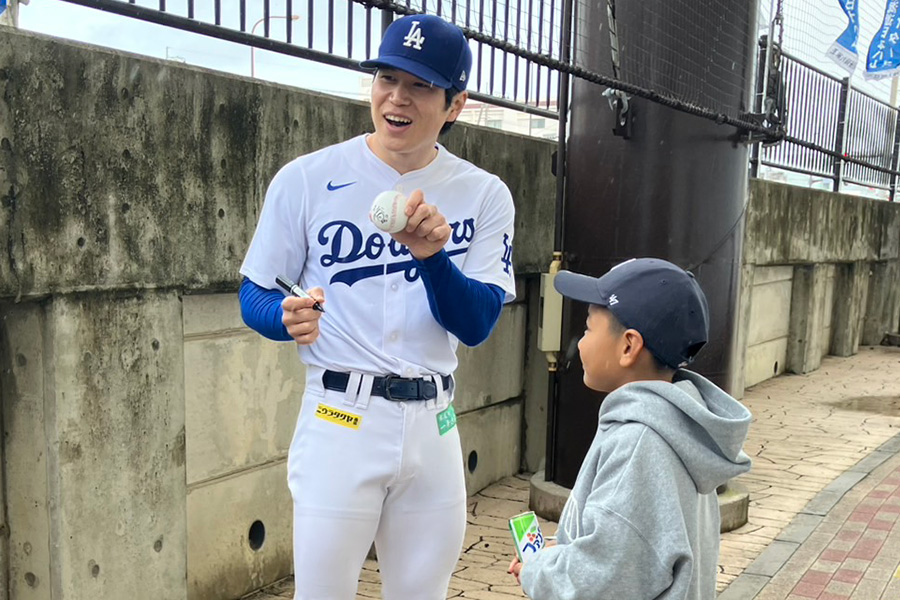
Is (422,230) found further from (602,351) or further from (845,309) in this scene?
(845,309)

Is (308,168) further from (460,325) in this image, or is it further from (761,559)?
(761,559)

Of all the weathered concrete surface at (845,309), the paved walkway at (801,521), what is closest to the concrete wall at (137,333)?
the paved walkway at (801,521)

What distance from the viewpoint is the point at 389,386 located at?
213 centimetres

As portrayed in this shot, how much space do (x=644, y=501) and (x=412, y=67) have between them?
3.64ft

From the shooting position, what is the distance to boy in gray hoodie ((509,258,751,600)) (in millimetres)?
1728

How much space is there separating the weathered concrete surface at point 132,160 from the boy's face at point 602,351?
1.82 m

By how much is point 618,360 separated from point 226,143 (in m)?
2.13

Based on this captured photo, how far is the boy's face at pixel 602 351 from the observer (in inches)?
76.4

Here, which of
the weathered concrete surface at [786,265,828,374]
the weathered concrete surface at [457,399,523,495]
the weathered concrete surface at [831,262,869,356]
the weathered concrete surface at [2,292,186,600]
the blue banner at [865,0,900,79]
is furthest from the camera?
the weathered concrete surface at [831,262,869,356]

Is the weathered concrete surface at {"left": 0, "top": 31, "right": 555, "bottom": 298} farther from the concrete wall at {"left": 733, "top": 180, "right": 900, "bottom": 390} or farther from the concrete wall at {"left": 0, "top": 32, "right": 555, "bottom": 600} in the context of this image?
the concrete wall at {"left": 733, "top": 180, "right": 900, "bottom": 390}

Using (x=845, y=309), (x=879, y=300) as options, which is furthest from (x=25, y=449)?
(x=879, y=300)

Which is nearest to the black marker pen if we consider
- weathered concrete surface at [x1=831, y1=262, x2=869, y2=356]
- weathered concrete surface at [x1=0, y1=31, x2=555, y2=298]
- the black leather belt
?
the black leather belt

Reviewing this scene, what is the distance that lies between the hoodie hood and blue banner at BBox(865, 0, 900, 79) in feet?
40.2

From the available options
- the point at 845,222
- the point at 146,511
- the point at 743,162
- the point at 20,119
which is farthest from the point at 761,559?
the point at 845,222
